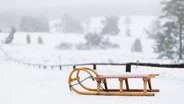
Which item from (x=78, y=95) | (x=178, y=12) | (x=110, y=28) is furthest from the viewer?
(x=110, y=28)

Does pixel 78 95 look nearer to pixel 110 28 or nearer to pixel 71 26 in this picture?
pixel 110 28

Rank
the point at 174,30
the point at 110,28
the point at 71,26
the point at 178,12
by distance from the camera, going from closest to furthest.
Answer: the point at 178,12 → the point at 174,30 → the point at 110,28 → the point at 71,26

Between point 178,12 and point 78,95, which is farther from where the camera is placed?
point 178,12

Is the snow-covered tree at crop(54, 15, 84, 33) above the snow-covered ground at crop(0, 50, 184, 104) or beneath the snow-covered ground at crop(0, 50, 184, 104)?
above

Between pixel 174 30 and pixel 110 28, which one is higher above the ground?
pixel 110 28

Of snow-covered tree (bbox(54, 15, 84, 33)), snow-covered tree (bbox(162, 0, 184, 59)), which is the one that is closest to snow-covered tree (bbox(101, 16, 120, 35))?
snow-covered tree (bbox(54, 15, 84, 33))

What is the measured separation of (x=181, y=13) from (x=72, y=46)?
42495 mm

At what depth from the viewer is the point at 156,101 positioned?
29.2 ft

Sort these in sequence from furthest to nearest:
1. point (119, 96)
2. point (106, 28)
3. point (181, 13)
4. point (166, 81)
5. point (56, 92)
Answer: point (106, 28) < point (181, 13) < point (166, 81) < point (56, 92) < point (119, 96)

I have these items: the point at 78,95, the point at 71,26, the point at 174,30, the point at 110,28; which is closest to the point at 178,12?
the point at 174,30

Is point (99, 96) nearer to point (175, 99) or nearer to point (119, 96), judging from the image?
point (119, 96)

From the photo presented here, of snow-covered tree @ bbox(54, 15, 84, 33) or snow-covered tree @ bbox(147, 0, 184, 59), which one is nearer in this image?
snow-covered tree @ bbox(147, 0, 184, 59)

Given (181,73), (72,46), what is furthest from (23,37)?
(181,73)

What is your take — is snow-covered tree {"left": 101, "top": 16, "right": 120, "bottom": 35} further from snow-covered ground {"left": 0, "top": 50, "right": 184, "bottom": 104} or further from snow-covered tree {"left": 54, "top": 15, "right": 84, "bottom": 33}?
snow-covered ground {"left": 0, "top": 50, "right": 184, "bottom": 104}
